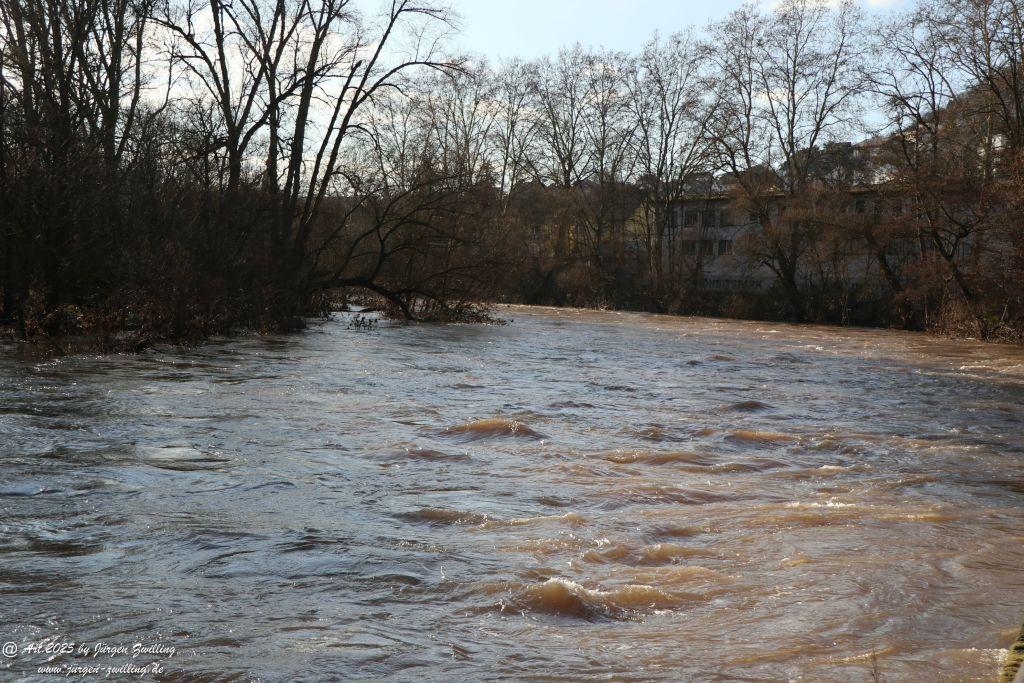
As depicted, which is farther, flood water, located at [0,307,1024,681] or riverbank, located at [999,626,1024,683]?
flood water, located at [0,307,1024,681]

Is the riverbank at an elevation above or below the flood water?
above

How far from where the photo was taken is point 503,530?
692cm

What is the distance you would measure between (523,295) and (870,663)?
4913 centimetres

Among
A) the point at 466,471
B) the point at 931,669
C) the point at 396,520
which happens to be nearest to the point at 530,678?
the point at 931,669

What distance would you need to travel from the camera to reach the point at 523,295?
53.7m

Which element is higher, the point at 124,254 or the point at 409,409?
the point at 124,254

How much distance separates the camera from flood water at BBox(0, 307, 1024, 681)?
477 centimetres

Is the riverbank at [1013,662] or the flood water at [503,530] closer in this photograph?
the riverbank at [1013,662]

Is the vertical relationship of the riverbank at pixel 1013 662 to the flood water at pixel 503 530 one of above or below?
above

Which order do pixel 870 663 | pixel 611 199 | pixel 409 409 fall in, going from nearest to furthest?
1. pixel 870 663
2. pixel 409 409
3. pixel 611 199

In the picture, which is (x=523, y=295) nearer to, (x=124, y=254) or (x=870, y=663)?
(x=124, y=254)

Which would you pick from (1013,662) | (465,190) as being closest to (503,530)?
(1013,662)

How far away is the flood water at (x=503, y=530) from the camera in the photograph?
188 inches

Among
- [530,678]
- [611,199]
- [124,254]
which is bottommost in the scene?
[530,678]
